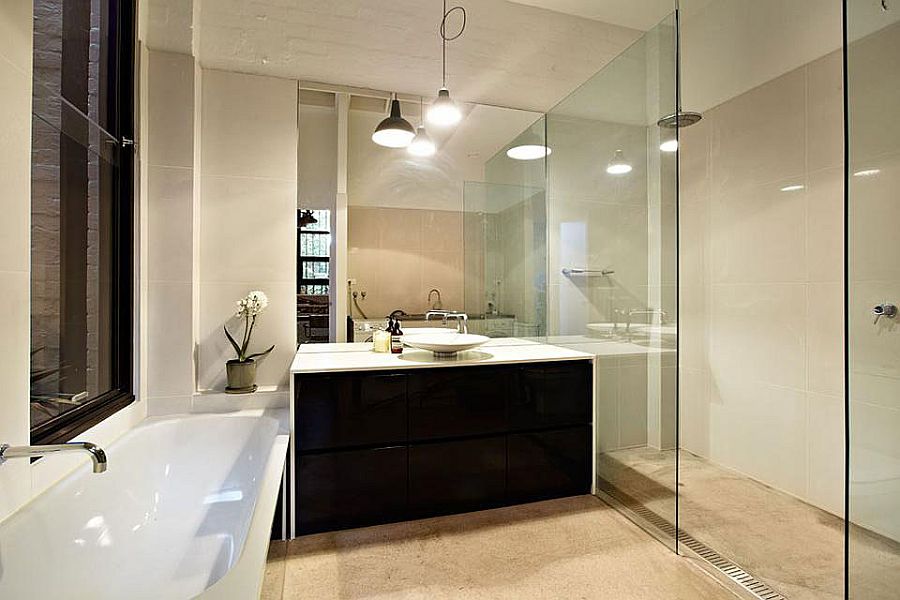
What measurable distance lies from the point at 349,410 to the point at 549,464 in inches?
45.0

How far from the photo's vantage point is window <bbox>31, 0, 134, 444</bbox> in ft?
5.12

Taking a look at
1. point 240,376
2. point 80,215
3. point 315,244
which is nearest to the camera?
point 80,215

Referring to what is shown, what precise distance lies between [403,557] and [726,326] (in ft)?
7.33

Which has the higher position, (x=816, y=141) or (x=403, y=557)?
(x=816, y=141)

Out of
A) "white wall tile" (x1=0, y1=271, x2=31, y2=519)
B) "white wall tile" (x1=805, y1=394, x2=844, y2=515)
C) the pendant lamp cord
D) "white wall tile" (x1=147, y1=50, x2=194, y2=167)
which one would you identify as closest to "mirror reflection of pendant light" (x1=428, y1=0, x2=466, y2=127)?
the pendant lamp cord

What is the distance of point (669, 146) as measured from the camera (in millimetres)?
2193

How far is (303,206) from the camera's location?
2.68m

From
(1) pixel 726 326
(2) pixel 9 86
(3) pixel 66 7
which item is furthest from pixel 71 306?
(1) pixel 726 326

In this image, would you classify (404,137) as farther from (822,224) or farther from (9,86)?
(822,224)

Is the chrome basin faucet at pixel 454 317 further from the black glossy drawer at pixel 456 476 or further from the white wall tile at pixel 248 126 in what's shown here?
the white wall tile at pixel 248 126

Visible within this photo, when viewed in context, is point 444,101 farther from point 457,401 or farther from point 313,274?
point 457,401

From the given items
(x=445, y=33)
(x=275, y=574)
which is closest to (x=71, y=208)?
(x=275, y=574)

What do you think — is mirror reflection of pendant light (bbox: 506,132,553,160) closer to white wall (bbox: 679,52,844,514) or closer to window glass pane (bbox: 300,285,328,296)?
white wall (bbox: 679,52,844,514)

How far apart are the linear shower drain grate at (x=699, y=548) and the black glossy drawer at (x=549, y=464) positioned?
16cm
